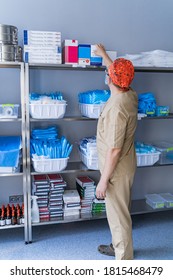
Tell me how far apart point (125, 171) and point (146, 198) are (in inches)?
48.3

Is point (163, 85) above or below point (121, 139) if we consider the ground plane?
above

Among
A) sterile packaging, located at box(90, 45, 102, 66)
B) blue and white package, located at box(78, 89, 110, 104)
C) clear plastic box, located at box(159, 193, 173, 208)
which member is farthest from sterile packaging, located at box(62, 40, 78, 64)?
clear plastic box, located at box(159, 193, 173, 208)

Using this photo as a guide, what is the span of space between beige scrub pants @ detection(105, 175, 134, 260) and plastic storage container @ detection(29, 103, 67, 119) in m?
0.76

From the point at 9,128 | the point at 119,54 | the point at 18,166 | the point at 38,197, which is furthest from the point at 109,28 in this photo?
the point at 38,197

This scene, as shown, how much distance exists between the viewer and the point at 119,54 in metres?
2.88

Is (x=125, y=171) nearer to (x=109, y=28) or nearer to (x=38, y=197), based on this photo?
(x=38, y=197)

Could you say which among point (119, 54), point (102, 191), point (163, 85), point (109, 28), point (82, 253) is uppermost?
point (109, 28)

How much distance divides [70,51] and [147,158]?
123cm

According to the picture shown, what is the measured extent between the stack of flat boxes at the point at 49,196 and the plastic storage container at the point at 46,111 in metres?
0.65

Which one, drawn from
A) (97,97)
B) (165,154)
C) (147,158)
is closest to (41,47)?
(97,97)

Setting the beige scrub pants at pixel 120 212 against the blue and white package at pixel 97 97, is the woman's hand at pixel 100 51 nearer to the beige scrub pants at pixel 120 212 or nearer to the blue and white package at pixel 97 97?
the blue and white package at pixel 97 97

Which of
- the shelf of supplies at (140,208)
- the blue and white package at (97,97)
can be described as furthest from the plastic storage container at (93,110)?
the shelf of supplies at (140,208)

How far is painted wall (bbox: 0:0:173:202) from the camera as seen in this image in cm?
263
